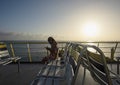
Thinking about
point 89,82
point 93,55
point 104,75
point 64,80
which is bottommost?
point 89,82

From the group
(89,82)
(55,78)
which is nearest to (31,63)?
(89,82)

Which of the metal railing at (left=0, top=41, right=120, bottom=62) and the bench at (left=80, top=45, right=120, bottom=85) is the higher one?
the bench at (left=80, top=45, right=120, bottom=85)

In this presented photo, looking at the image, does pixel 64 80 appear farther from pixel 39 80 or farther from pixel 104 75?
pixel 104 75

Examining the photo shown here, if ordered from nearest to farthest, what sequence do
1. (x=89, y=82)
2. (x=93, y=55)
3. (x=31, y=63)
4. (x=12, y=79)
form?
(x=93, y=55)
(x=89, y=82)
(x=12, y=79)
(x=31, y=63)

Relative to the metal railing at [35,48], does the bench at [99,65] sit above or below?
above

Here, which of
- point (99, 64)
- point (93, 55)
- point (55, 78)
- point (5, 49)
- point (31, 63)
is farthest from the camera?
point (31, 63)

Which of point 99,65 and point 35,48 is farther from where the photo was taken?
point 35,48

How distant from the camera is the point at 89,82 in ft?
14.5

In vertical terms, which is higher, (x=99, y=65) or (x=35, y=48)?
(x=99, y=65)

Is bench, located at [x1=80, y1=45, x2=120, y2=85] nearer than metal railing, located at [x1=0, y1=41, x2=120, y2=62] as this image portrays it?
Yes

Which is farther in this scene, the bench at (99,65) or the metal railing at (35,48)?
the metal railing at (35,48)

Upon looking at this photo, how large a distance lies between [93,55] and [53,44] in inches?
157

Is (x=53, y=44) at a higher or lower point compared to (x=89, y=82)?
higher

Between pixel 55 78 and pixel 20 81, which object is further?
pixel 20 81
